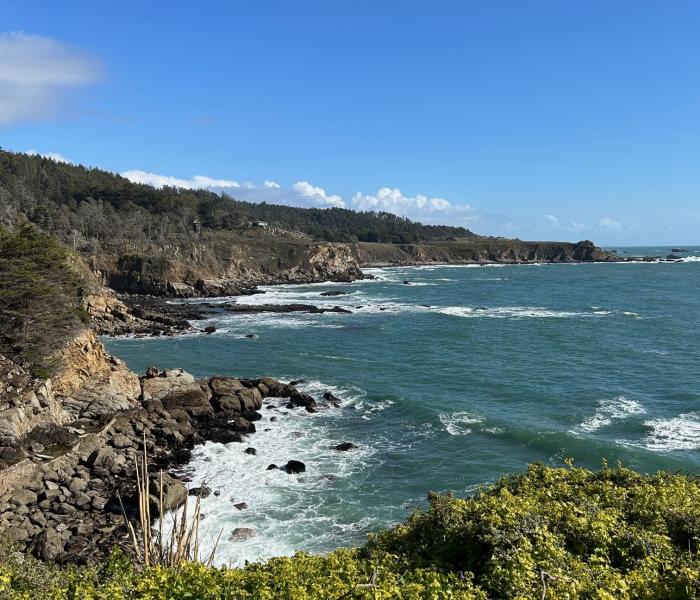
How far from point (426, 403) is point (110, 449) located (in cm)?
1842

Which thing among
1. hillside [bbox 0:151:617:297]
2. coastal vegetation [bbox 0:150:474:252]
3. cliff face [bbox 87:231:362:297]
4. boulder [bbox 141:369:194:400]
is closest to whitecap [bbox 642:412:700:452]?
boulder [bbox 141:369:194:400]

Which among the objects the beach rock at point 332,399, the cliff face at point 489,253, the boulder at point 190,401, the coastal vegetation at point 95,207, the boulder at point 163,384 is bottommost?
the beach rock at point 332,399

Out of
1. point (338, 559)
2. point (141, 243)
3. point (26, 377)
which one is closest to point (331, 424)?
point (26, 377)

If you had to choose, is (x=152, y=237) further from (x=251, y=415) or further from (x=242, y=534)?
(x=242, y=534)

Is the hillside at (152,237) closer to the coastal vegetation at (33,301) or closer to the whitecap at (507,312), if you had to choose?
the whitecap at (507,312)

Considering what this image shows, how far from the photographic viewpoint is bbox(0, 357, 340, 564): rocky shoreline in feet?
64.7

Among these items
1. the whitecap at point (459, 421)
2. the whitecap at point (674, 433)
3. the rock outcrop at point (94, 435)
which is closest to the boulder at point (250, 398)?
the rock outcrop at point (94, 435)

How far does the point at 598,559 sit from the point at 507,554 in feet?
5.48

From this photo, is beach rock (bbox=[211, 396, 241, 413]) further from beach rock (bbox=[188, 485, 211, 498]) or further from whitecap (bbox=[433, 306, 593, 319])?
whitecap (bbox=[433, 306, 593, 319])

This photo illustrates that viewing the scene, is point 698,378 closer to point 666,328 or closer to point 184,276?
point 666,328

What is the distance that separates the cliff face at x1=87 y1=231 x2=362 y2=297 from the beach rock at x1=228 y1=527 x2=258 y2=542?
248 feet

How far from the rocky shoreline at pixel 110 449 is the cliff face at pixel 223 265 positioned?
195 feet

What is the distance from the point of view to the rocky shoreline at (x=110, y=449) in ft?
64.7

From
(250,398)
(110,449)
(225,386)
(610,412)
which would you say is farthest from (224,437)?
(610,412)
